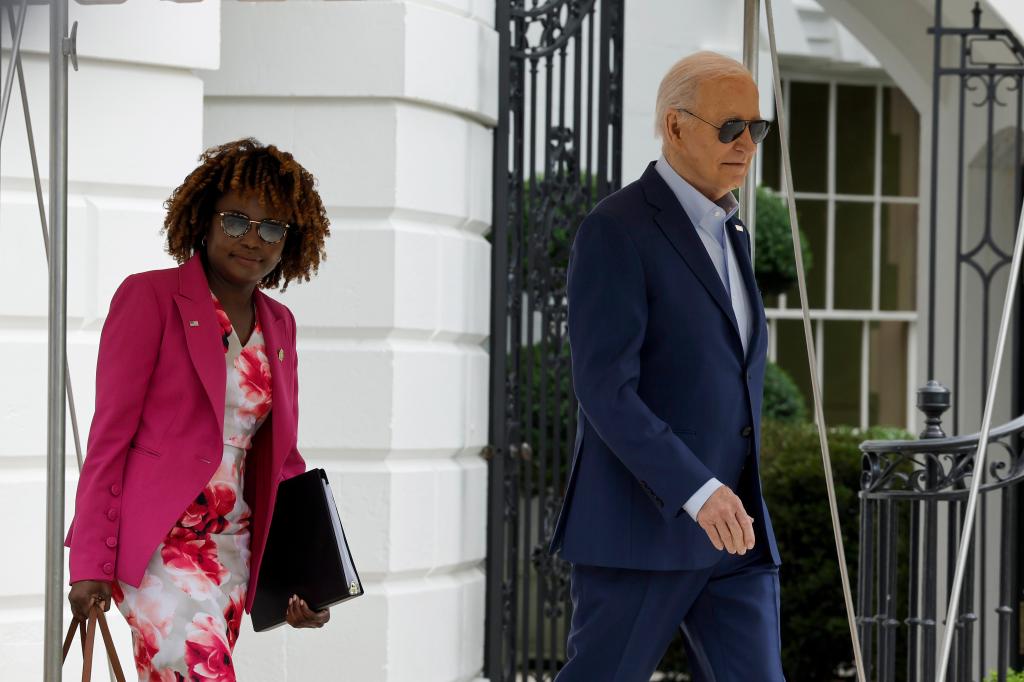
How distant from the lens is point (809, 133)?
656 inches

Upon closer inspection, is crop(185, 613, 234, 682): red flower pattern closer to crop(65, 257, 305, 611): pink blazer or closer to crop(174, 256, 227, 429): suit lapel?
crop(65, 257, 305, 611): pink blazer

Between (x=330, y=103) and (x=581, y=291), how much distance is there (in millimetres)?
2412

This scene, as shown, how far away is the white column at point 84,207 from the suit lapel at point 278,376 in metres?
1.39

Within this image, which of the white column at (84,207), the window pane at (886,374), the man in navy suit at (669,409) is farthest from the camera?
the window pane at (886,374)

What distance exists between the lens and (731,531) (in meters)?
3.09

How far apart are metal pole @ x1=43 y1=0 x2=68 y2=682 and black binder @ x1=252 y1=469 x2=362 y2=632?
41 centimetres

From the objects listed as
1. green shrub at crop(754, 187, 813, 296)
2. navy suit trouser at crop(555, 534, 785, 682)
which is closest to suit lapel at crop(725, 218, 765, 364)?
navy suit trouser at crop(555, 534, 785, 682)

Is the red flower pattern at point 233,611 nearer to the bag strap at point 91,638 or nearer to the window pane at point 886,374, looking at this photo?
the bag strap at point 91,638

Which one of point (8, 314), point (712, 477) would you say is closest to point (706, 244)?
point (712, 477)

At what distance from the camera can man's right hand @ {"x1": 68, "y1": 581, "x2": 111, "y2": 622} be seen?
303cm

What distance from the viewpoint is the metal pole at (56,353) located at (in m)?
3.24

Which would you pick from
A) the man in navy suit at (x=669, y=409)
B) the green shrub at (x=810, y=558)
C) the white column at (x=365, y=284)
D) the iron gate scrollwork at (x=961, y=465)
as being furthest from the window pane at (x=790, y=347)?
the man in navy suit at (x=669, y=409)

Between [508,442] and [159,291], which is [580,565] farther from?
[508,442]

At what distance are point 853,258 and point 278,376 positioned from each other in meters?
14.2
